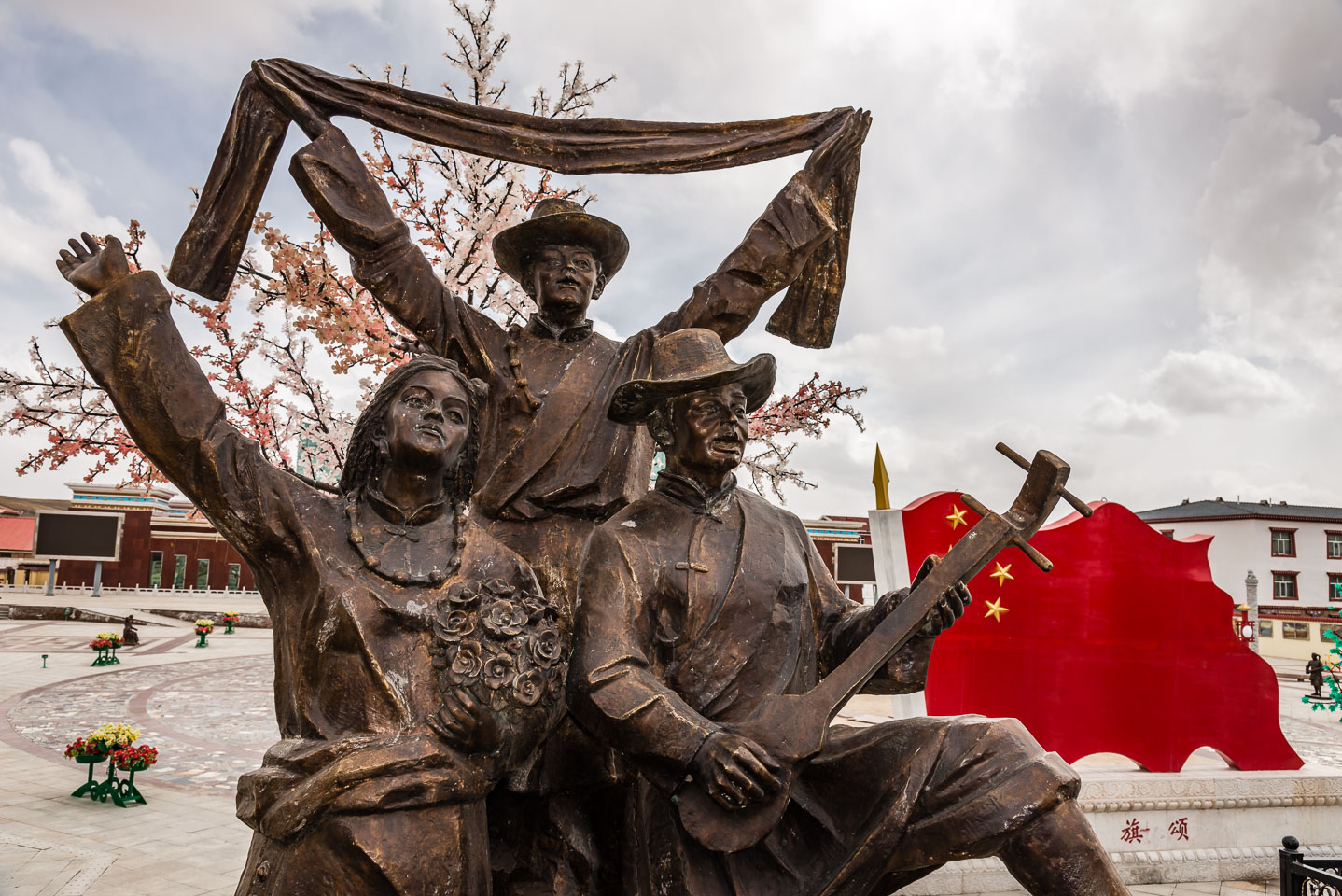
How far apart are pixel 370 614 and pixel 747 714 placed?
874mm

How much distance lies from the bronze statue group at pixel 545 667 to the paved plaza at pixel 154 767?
4736 millimetres

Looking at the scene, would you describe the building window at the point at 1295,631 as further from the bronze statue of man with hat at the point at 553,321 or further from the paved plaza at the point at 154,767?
the bronze statue of man with hat at the point at 553,321

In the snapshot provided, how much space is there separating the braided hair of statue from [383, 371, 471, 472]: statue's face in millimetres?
20

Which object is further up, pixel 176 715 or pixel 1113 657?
pixel 1113 657

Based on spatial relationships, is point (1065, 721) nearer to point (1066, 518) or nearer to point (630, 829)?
point (1066, 518)

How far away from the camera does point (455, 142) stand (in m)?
2.83

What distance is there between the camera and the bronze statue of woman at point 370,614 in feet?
5.86

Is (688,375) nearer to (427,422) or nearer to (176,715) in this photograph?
(427,422)

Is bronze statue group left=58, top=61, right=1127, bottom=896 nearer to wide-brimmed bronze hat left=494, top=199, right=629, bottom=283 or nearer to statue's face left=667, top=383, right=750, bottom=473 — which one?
statue's face left=667, top=383, right=750, bottom=473

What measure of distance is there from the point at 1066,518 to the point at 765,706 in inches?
219

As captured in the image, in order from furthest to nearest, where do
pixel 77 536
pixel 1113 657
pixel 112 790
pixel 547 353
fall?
pixel 77 536 → pixel 112 790 → pixel 1113 657 → pixel 547 353

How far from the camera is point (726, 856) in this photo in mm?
1926

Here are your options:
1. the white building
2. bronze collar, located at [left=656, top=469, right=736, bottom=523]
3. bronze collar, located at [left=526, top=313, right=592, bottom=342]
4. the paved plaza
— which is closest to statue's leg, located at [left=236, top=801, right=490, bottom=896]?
bronze collar, located at [left=656, top=469, right=736, bottom=523]

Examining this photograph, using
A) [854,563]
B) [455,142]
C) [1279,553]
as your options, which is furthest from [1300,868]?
[1279,553]
